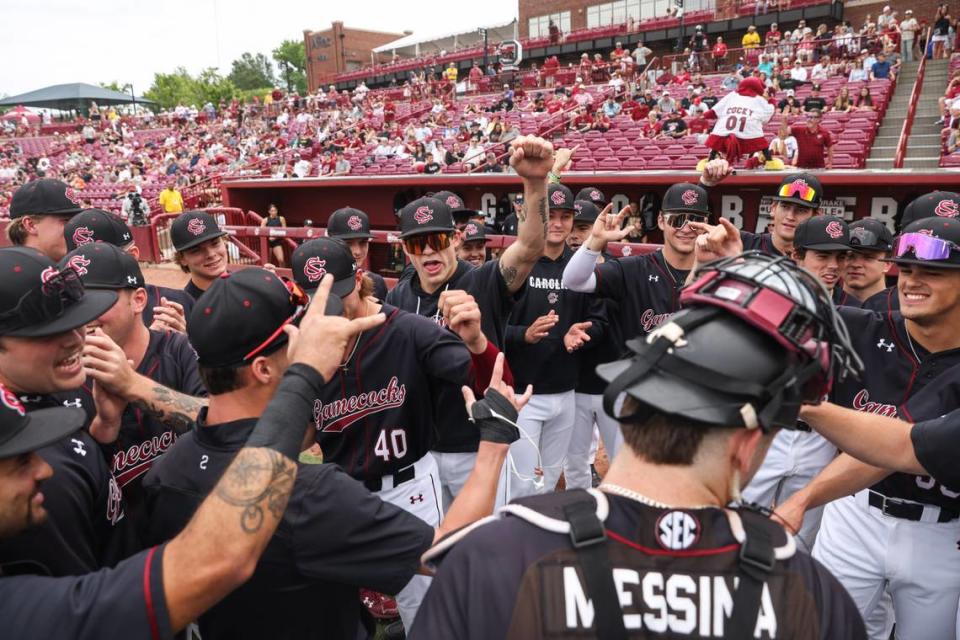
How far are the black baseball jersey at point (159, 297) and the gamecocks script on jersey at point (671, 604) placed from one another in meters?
3.53

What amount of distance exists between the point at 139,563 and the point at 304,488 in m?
0.43

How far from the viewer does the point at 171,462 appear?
6.42ft

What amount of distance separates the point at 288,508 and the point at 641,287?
3410mm

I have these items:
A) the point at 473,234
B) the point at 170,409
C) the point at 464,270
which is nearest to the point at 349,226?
the point at 473,234

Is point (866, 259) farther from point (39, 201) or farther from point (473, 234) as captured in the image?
point (39, 201)

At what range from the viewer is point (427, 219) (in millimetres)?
3998

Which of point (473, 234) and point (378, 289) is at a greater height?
point (473, 234)

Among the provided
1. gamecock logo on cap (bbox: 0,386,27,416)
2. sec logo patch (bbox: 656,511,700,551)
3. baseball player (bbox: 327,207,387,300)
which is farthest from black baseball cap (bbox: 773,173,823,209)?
gamecock logo on cap (bbox: 0,386,27,416)

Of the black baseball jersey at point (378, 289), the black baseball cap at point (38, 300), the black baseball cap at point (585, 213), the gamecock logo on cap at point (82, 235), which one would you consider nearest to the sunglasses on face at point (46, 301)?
the black baseball cap at point (38, 300)

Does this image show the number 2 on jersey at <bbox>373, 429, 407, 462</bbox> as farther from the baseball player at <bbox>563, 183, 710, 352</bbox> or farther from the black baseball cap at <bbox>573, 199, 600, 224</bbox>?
the black baseball cap at <bbox>573, 199, 600, 224</bbox>

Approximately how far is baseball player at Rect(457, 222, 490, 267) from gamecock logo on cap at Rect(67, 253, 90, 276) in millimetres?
3246

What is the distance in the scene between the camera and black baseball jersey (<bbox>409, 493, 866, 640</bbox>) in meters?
1.19

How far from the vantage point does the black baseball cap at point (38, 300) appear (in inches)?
79.0

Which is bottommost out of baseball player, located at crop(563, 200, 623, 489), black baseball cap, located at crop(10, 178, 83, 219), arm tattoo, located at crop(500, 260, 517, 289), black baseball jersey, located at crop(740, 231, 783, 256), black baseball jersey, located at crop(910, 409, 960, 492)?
baseball player, located at crop(563, 200, 623, 489)
